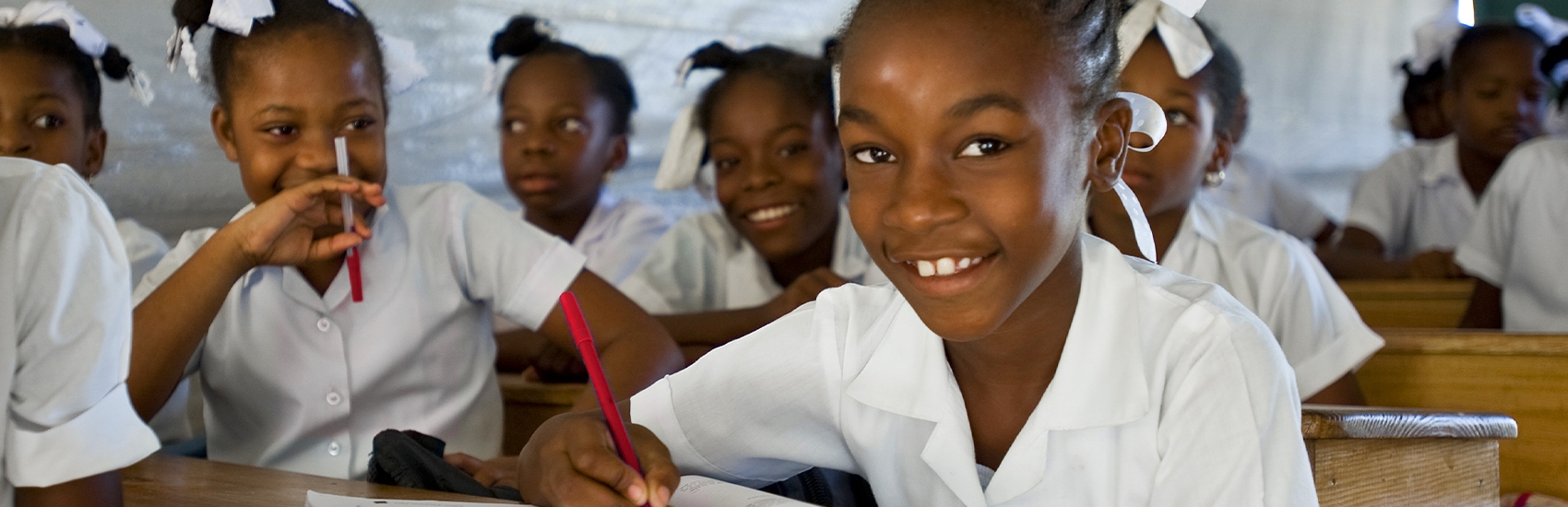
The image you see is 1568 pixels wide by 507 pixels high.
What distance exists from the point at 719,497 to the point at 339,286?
33.2 inches

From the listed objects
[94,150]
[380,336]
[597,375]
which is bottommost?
[380,336]

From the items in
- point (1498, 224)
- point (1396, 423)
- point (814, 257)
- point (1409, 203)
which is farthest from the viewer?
point (1409, 203)

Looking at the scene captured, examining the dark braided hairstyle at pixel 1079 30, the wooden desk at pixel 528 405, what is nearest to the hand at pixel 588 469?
the dark braided hairstyle at pixel 1079 30

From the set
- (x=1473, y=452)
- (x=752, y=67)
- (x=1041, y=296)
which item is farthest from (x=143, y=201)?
(x=1473, y=452)

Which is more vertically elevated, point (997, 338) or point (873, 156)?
point (873, 156)

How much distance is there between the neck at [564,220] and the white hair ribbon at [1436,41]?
247cm

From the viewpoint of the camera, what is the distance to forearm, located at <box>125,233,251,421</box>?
143cm

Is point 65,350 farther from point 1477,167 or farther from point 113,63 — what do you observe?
point 1477,167

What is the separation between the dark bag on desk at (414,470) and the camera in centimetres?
101

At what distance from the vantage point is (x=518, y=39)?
2.78 m

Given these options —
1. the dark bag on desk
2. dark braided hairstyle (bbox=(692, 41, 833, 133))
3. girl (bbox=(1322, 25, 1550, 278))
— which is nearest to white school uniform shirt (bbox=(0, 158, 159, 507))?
the dark bag on desk

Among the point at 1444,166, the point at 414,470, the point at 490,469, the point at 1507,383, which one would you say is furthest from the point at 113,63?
the point at 1444,166

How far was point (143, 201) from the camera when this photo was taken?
2.45 m

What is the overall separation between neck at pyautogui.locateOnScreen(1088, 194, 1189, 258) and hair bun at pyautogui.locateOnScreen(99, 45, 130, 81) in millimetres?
1534
